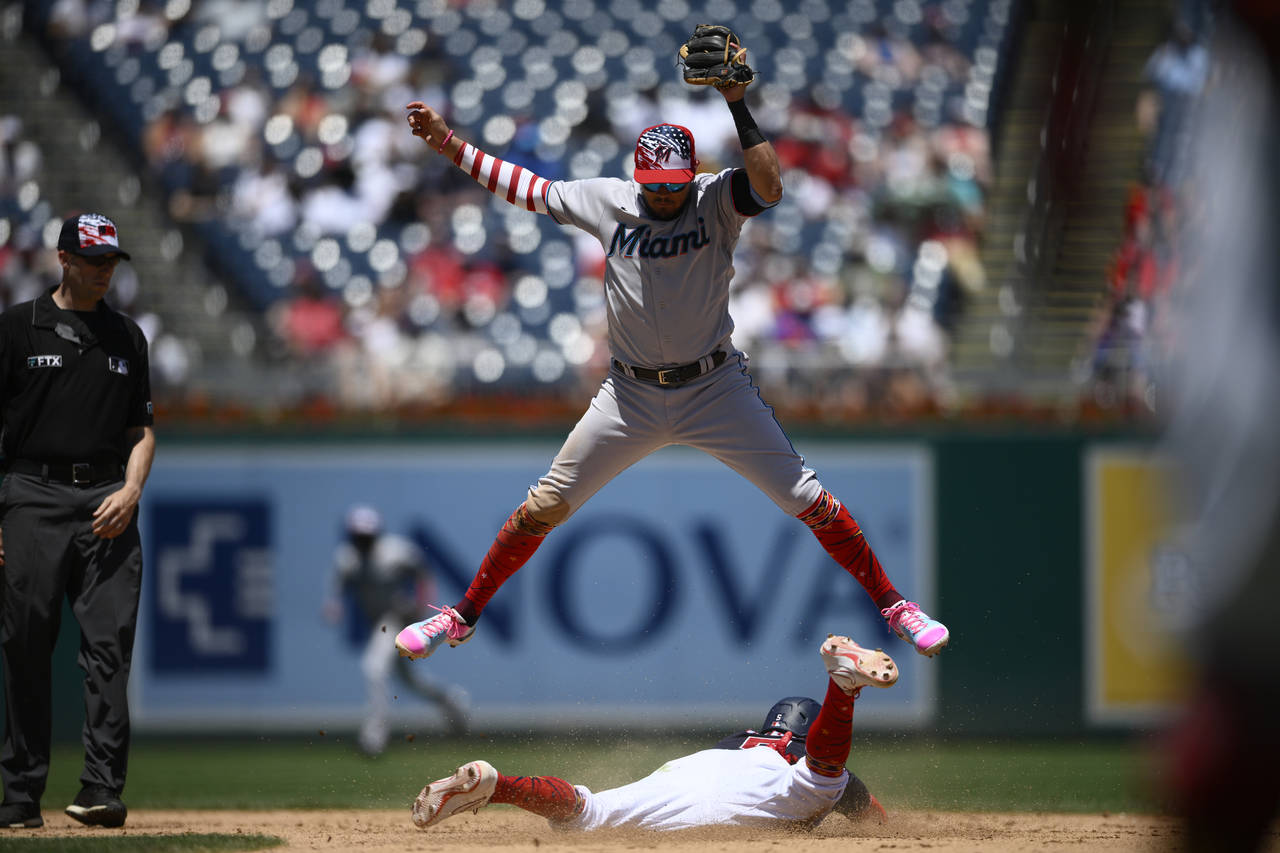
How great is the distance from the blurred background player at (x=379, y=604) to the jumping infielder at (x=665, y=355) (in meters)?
4.00

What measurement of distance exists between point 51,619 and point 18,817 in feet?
2.72

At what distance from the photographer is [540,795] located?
498 centimetres

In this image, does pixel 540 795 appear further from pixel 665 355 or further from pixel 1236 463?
pixel 1236 463

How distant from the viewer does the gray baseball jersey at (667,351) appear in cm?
554

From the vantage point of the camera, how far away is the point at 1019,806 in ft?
23.0

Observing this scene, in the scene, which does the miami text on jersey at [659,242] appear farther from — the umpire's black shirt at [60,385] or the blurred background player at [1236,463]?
the blurred background player at [1236,463]

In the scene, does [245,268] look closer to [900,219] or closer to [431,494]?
[431,494]

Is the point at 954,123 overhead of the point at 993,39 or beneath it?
beneath

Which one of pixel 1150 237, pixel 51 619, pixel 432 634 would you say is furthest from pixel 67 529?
pixel 1150 237

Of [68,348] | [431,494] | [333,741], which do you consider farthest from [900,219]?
[68,348]

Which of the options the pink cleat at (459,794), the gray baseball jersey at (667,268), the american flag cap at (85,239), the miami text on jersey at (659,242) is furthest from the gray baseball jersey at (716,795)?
the american flag cap at (85,239)

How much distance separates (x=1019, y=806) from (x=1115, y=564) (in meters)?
3.43

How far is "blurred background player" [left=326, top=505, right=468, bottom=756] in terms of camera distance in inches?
381

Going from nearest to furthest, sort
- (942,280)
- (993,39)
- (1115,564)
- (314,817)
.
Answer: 1. (314,817)
2. (1115,564)
3. (942,280)
4. (993,39)
